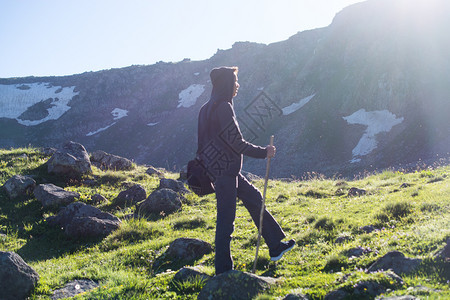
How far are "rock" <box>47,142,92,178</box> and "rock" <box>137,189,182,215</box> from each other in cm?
452

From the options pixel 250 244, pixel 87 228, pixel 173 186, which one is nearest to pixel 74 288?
pixel 250 244

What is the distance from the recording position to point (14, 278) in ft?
16.0

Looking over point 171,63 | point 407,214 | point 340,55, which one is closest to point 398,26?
point 340,55

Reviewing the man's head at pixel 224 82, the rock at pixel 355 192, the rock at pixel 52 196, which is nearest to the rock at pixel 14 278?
the man's head at pixel 224 82

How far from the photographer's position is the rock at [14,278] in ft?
15.7

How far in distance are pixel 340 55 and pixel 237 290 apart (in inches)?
2343

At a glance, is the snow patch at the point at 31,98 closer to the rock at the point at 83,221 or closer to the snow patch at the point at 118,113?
the snow patch at the point at 118,113

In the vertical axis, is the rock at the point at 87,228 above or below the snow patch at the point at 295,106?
below

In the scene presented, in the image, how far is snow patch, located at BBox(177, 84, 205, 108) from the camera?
7893 centimetres

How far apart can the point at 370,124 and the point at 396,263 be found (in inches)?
1729

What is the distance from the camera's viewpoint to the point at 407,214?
7.39 metres

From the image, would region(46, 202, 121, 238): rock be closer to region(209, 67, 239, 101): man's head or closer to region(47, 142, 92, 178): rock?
region(47, 142, 92, 178): rock

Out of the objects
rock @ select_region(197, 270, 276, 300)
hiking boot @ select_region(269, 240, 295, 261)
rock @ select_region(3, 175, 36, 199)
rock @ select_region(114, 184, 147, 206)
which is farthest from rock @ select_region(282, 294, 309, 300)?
rock @ select_region(3, 175, 36, 199)

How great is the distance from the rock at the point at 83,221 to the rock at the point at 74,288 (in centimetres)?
383
